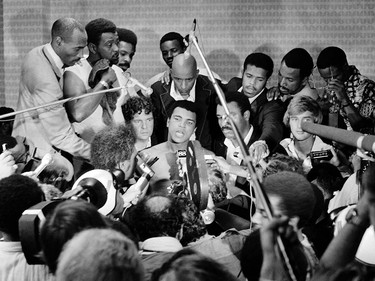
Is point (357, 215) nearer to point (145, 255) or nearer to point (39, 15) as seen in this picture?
point (145, 255)

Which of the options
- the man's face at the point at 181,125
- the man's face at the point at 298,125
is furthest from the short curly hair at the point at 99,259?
the man's face at the point at 298,125

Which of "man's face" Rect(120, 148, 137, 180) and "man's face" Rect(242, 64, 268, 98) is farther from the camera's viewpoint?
"man's face" Rect(242, 64, 268, 98)

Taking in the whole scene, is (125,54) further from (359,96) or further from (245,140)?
(359,96)

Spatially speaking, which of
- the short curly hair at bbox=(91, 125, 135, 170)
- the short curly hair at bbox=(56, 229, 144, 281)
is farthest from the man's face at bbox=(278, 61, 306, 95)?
the short curly hair at bbox=(56, 229, 144, 281)

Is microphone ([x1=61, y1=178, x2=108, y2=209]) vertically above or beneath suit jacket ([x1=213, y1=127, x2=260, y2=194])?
above

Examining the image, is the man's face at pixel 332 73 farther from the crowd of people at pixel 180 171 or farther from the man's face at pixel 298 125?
the man's face at pixel 298 125

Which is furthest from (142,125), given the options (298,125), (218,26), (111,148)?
(218,26)

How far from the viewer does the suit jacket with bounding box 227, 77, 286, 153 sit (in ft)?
15.9

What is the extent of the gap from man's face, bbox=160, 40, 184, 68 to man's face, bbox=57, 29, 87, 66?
2.22 feet

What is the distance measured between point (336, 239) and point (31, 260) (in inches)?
35.8

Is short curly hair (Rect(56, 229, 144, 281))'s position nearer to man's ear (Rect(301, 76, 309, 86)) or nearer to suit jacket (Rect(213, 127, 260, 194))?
suit jacket (Rect(213, 127, 260, 194))

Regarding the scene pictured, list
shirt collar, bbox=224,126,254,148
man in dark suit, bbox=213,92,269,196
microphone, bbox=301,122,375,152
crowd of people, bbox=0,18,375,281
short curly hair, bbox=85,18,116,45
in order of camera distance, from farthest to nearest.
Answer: short curly hair, bbox=85,18,116,45
shirt collar, bbox=224,126,254,148
man in dark suit, bbox=213,92,269,196
microphone, bbox=301,122,375,152
crowd of people, bbox=0,18,375,281

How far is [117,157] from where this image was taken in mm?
4102

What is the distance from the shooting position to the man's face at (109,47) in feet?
17.5
